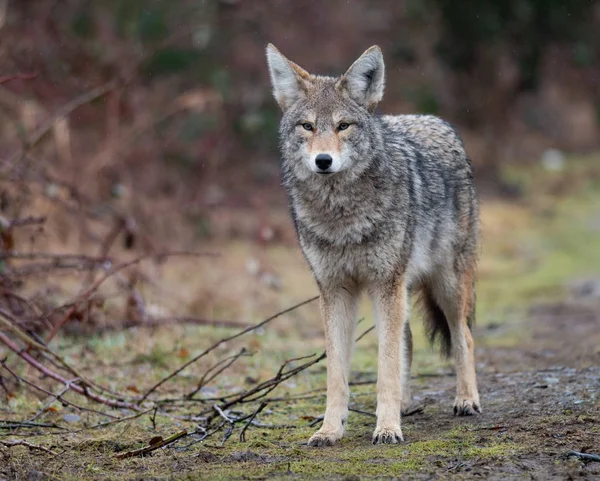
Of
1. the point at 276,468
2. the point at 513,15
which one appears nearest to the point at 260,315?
the point at 276,468

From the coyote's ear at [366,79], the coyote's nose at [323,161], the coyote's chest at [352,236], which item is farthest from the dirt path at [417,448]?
the coyote's ear at [366,79]

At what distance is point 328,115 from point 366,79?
1.36ft

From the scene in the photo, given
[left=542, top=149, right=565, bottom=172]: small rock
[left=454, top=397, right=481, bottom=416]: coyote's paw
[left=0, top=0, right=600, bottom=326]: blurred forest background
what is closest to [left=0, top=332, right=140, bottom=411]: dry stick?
[left=0, top=0, right=600, bottom=326]: blurred forest background

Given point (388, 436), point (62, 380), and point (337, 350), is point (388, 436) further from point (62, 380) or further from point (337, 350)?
point (62, 380)

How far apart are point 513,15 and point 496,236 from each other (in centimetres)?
532

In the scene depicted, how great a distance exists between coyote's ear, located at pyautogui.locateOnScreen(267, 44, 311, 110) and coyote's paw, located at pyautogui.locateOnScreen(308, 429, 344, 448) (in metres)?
2.04

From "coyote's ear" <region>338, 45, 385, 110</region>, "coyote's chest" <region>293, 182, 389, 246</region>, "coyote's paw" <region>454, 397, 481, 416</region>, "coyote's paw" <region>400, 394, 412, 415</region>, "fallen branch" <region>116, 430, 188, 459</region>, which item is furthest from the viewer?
"coyote's paw" <region>400, 394, 412, 415</region>

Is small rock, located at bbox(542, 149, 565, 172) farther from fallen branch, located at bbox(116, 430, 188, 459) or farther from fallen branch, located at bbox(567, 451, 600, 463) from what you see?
fallen branch, located at bbox(116, 430, 188, 459)

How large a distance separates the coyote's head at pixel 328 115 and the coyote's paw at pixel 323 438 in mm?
1491

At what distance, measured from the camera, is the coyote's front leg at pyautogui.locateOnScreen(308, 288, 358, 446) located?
536 cm

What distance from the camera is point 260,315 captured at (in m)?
11.0

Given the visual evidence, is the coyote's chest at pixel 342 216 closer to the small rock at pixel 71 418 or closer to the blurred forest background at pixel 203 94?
the small rock at pixel 71 418

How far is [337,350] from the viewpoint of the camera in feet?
18.2

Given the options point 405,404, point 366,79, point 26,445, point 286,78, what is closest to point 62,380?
point 26,445
